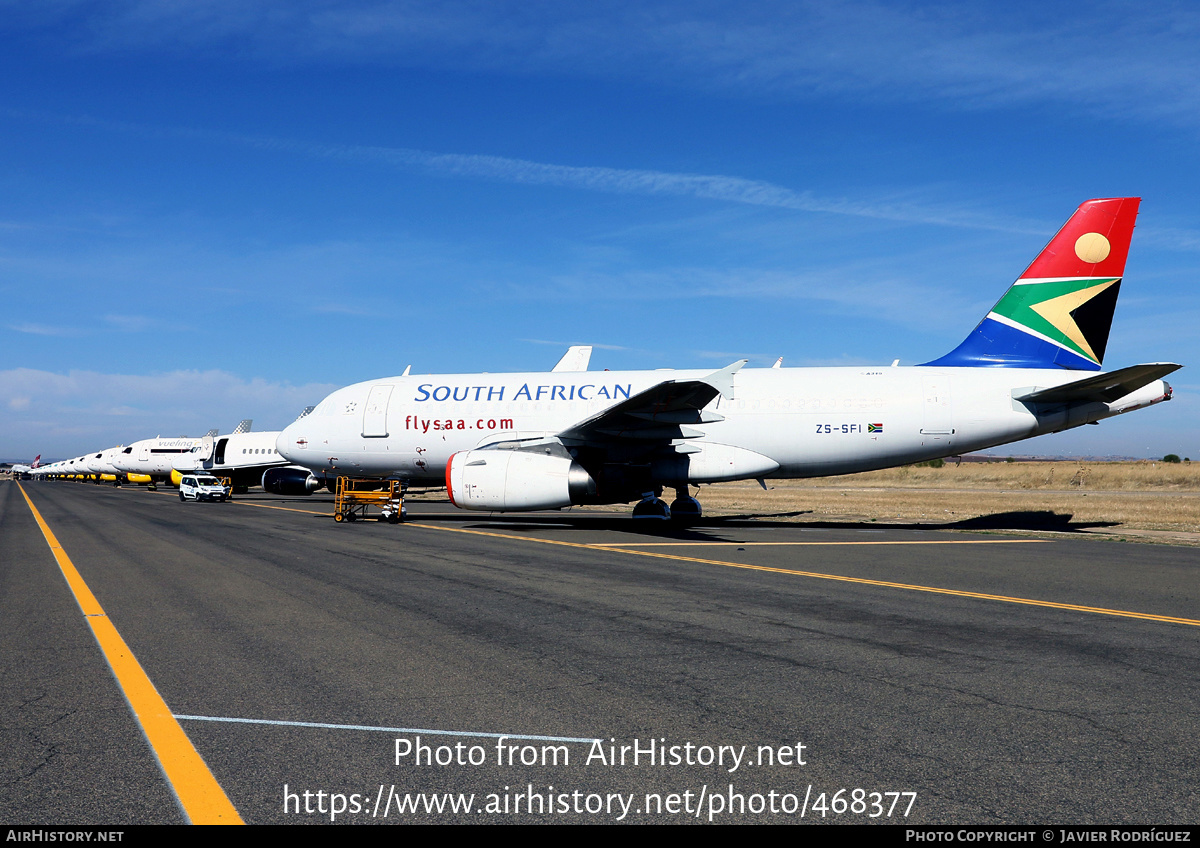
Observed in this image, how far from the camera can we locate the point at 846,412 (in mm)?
20656

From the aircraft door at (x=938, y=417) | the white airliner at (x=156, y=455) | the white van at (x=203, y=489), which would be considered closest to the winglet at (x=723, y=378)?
the aircraft door at (x=938, y=417)

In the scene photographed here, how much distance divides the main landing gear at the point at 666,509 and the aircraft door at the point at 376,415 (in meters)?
8.22

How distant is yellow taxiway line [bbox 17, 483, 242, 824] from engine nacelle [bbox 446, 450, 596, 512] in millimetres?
12062

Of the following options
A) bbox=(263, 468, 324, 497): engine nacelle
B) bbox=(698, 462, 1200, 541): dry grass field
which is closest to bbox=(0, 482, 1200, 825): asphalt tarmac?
bbox=(698, 462, 1200, 541): dry grass field

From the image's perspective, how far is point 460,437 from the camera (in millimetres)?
23266

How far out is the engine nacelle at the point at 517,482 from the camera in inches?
764

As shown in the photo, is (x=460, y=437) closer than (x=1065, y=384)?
No

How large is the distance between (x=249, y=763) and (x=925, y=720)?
380cm

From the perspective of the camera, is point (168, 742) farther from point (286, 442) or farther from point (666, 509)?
point (286, 442)

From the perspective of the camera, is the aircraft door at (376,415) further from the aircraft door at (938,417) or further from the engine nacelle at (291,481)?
the engine nacelle at (291,481)

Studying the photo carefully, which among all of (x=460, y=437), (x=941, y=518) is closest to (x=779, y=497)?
(x=941, y=518)

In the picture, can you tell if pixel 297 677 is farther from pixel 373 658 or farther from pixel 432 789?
pixel 432 789

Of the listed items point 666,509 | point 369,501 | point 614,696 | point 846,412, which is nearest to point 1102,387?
point 846,412

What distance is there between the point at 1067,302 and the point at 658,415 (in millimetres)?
11270
